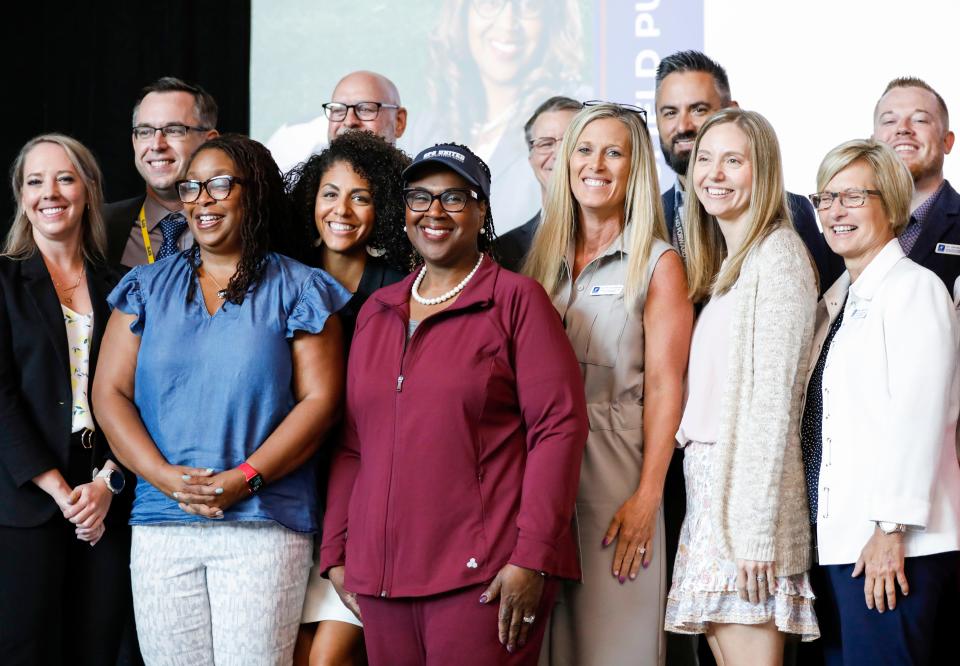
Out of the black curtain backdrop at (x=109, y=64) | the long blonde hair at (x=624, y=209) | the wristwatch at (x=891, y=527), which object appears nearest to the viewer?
the wristwatch at (x=891, y=527)

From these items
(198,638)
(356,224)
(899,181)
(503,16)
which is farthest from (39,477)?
(503,16)

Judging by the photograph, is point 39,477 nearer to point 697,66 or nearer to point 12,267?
point 12,267

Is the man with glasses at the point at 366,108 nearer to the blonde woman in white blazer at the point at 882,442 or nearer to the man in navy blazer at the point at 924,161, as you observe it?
the man in navy blazer at the point at 924,161

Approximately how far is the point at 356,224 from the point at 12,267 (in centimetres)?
101

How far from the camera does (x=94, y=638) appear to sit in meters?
3.19

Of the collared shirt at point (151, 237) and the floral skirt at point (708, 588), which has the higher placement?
the collared shirt at point (151, 237)

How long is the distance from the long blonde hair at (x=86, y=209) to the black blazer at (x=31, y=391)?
0.16m

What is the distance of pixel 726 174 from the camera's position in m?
2.98

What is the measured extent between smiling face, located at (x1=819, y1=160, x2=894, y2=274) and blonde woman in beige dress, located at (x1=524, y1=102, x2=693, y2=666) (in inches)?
16.3

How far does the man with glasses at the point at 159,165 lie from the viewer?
3.82m

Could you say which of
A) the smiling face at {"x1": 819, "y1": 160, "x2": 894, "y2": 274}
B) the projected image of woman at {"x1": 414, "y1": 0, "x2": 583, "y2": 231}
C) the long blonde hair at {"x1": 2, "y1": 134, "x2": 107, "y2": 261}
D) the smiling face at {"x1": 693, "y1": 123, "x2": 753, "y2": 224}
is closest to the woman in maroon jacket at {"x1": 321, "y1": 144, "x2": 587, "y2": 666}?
the smiling face at {"x1": 693, "y1": 123, "x2": 753, "y2": 224}

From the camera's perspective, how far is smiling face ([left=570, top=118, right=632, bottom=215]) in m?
3.10

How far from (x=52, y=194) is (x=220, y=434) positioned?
108cm

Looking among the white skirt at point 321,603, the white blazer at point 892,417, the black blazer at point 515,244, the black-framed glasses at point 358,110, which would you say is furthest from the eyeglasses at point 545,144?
the white skirt at point 321,603
